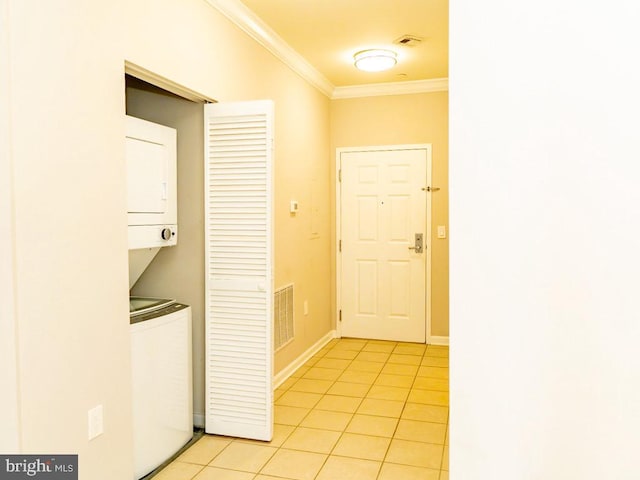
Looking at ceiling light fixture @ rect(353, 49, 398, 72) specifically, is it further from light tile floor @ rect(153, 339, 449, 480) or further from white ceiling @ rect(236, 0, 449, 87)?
light tile floor @ rect(153, 339, 449, 480)

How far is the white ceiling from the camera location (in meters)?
3.24

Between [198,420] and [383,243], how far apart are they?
287cm

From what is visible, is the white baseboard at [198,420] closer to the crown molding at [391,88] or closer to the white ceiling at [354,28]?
the white ceiling at [354,28]

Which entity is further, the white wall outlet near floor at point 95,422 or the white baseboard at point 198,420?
the white baseboard at point 198,420

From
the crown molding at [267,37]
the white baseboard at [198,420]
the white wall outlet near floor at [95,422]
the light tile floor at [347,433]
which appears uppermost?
the crown molding at [267,37]

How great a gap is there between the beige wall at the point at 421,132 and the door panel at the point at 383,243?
0.37 ft

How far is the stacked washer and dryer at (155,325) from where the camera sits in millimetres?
2473

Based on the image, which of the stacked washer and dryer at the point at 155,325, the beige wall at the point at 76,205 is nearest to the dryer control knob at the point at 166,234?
the stacked washer and dryer at the point at 155,325

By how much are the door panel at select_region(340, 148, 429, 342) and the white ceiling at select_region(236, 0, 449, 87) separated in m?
1.01
